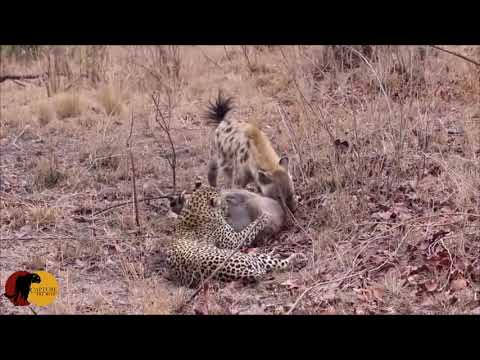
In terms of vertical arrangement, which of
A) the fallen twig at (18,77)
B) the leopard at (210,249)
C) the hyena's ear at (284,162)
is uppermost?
the fallen twig at (18,77)

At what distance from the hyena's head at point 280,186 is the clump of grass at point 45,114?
5059 mm

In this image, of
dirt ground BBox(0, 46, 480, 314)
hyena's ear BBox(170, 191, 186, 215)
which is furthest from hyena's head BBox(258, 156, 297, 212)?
hyena's ear BBox(170, 191, 186, 215)

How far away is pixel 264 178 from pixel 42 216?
248 cm

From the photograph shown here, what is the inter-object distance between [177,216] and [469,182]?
302 cm

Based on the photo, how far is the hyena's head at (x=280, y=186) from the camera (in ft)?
25.1

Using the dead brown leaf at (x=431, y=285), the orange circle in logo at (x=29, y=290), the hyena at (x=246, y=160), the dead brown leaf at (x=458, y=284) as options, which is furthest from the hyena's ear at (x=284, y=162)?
the orange circle in logo at (x=29, y=290)

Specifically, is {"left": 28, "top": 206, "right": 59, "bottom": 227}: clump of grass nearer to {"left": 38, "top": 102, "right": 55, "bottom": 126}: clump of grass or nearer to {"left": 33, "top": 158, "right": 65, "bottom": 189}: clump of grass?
{"left": 33, "top": 158, "right": 65, "bottom": 189}: clump of grass

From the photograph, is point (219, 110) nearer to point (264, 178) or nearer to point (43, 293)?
point (264, 178)

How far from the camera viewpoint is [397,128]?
8.46 meters

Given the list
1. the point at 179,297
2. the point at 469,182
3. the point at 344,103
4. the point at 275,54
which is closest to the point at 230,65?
the point at 275,54

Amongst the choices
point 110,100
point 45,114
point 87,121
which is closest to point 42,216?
point 87,121

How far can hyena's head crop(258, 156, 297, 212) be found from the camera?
766cm

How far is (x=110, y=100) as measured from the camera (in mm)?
11930

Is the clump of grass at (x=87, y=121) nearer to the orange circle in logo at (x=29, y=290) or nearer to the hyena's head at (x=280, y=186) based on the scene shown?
the hyena's head at (x=280, y=186)
